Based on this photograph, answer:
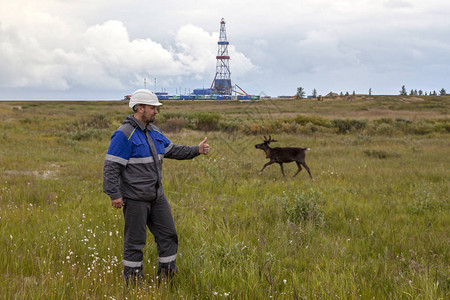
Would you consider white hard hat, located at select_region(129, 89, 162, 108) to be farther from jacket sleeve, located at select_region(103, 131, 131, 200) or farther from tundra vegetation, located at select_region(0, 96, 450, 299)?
tundra vegetation, located at select_region(0, 96, 450, 299)

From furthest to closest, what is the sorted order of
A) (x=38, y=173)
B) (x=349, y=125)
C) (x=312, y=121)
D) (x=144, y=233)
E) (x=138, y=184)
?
(x=312, y=121), (x=349, y=125), (x=38, y=173), (x=144, y=233), (x=138, y=184)

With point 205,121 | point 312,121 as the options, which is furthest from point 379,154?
point 205,121

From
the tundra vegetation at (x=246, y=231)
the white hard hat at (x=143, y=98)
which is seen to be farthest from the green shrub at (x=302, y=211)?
the white hard hat at (x=143, y=98)

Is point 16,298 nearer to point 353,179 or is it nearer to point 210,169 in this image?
point 210,169

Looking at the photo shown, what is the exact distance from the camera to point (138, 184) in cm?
386

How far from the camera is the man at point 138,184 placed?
377 cm

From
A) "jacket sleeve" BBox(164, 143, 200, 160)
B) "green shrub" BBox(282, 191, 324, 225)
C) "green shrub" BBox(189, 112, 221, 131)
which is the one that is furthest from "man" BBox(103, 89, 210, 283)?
"green shrub" BBox(189, 112, 221, 131)

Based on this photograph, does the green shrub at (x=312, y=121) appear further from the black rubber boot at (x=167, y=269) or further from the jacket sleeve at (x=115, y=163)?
the jacket sleeve at (x=115, y=163)

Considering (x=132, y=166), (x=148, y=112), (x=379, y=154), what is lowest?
(x=379, y=154)

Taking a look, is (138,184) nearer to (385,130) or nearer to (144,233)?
(144,233)

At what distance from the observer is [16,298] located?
2.89 meters

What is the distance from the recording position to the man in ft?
12.4

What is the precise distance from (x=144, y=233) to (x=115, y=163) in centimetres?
92

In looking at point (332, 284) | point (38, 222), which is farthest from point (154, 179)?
point (38, 222)
